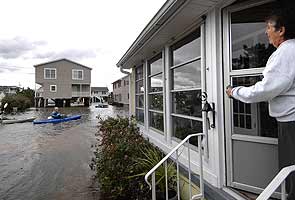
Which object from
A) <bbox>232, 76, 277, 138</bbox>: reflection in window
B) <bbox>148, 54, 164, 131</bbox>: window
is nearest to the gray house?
<bbox>148, 54, 164, 131</bbox>: window

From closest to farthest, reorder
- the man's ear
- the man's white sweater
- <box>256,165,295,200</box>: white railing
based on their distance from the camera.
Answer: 1. <box>256,165,295,200</box>: white railing
2. the man's white sweater
3. the man's ear

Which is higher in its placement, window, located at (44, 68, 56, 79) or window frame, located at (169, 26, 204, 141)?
window, located at (44, 68, 56, 79)

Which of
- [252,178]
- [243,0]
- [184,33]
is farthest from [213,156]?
[184,33]

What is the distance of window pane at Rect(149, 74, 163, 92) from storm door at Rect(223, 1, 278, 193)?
2886mm

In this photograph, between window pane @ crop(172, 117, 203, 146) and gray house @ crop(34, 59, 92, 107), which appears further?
gray house @ crop(34, 59, 92, 107)

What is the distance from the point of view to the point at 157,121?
20.5ft

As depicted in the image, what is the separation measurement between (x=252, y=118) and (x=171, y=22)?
1.86 meters

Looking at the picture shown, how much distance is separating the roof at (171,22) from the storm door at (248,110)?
0.38 metres

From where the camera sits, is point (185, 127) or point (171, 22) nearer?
point (171, 22)

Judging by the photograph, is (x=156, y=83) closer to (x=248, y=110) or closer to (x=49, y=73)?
(x=248, y=110)

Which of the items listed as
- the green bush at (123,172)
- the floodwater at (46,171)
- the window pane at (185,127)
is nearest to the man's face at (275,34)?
the window pane at (185,127)

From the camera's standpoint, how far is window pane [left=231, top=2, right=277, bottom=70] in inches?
103

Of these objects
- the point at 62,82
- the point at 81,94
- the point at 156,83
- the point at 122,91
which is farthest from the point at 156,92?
the point at 122,91

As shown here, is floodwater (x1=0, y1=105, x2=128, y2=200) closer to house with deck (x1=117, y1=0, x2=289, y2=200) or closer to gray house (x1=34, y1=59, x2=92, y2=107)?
house with deck (x1=117, y1=0, x2=289, y2=200)
